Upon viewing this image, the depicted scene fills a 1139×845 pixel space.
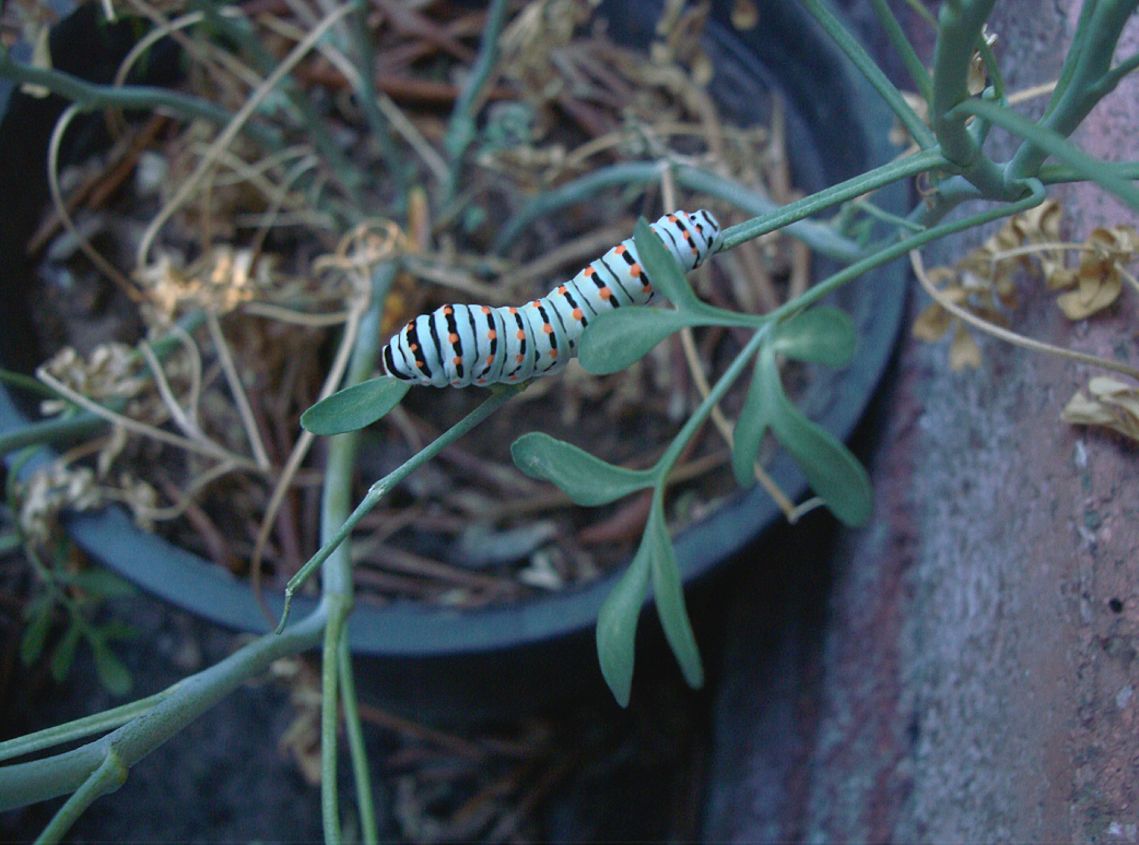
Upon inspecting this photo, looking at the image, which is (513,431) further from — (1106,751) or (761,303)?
(1106,751)

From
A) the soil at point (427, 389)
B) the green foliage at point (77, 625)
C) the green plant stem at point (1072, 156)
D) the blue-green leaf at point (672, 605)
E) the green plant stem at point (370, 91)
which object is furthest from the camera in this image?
the soil at point (427, 389)

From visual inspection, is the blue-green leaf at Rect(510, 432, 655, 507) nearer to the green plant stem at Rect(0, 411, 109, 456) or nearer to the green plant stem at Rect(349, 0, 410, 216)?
the green plant stem at Rect(0, 411, 109, 456)

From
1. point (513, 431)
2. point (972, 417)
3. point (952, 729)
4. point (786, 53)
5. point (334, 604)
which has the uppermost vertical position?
point (334, 604)

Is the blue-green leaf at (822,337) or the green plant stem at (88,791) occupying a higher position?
the green plant stem at (88,791)

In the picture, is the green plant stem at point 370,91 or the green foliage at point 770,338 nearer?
the green foliage at point 770,338

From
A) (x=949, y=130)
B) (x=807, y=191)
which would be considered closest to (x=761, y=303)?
(x=807, y=191)

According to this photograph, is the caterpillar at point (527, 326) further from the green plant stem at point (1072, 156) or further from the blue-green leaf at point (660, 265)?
the green plant stem at point (1072, 156)

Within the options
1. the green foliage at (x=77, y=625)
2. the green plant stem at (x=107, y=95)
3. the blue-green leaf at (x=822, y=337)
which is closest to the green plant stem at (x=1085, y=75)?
the blue-green leaf at (x=822, y=337)
